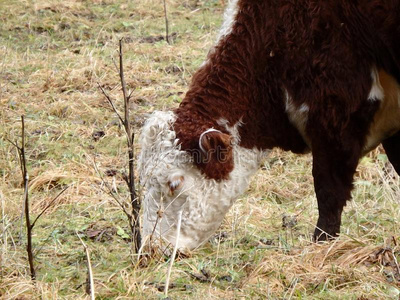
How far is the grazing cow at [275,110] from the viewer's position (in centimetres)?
472

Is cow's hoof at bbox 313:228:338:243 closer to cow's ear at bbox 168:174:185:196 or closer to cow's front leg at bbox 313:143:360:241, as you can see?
cow's front leg at bbox 313:143:360:241

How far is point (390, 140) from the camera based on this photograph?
17.8 feet

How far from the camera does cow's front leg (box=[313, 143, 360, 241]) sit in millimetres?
4895

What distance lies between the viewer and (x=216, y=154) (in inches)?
193

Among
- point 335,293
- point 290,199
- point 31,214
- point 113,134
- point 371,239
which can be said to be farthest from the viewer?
point 113,134

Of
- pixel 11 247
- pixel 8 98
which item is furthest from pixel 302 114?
pixel 8 98

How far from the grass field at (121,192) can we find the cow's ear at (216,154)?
0.50 metres

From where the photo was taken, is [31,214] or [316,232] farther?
[31,214]

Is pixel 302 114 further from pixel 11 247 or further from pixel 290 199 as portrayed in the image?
pixel 11 247

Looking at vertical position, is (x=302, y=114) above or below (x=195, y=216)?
above

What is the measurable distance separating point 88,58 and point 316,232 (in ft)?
17.4

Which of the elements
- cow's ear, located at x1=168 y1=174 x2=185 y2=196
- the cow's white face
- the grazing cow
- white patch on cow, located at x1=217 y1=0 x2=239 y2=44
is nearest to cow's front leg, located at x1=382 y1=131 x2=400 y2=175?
the grazing cow

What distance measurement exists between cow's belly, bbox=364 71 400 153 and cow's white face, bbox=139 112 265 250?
91 centimetres

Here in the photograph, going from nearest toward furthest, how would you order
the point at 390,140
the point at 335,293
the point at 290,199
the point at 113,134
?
1. the point at 335,293
2. the point at 390,140
3. the point at 290,199
4. the point at 113,134
